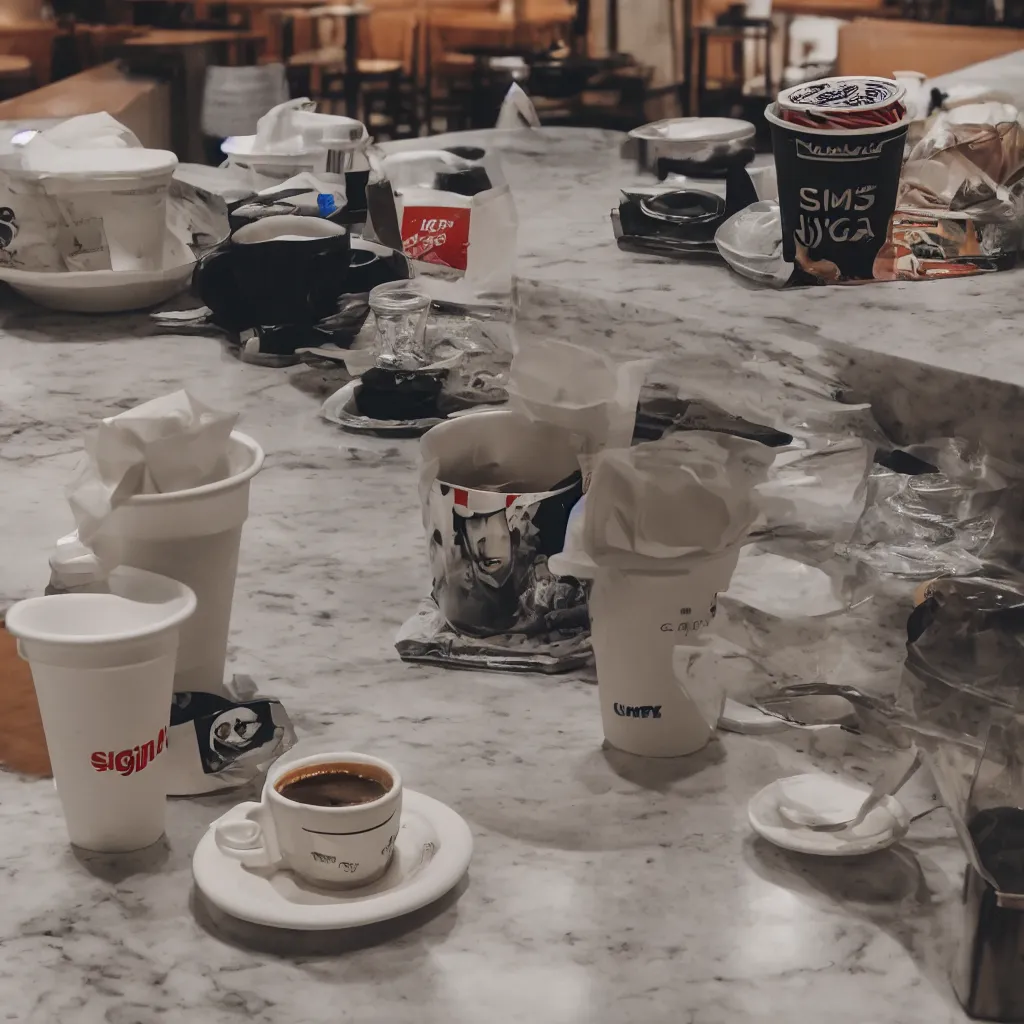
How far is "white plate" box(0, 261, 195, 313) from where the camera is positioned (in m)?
1.81

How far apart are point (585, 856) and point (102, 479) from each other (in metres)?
0.34

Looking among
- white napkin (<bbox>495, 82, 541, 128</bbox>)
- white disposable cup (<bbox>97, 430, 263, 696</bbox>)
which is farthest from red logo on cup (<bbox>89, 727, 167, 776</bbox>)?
white napkin (<bbox>495, 82, 541, 128</bbox>)

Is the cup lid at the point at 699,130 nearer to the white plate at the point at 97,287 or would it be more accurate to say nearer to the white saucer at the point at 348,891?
the white plate at the point at 97,287

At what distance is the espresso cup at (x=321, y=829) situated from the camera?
2.34 feet

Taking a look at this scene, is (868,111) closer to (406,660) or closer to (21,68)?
(406,660)

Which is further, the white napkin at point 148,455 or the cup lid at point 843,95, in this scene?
the cup lid at point 843,95

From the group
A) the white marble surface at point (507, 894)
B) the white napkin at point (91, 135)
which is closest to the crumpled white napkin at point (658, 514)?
the white marble surface at point (507, 894)

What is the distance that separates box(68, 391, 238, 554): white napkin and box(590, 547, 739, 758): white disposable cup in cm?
24

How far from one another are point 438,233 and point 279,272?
211 mm

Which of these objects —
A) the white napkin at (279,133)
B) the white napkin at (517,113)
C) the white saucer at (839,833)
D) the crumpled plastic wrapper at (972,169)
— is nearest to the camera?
the white saucer at (839,833)

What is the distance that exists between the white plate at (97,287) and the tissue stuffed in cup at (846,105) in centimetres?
93

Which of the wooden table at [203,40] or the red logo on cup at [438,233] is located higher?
the red logo on cup at [438,233]

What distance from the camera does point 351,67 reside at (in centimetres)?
603

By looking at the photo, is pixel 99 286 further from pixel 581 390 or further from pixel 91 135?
pixel 581 390
